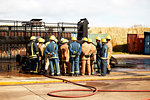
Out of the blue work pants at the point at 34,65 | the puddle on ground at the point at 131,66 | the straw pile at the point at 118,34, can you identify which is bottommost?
the puddle on ground at the point at 131,66

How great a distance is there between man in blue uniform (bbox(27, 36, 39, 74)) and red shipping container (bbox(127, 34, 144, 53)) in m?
34.7

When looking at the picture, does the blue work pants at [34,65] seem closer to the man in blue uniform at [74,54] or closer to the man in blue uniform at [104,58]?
the man in blue uniform at [74,54]

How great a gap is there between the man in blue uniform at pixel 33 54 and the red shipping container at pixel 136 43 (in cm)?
3467

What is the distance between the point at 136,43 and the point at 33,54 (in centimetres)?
3517

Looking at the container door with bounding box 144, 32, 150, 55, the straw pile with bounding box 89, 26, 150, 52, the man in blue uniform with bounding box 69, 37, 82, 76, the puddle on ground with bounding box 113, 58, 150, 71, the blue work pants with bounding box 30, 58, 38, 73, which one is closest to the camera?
the man in blue uniform with bounding box 69, 37, 82, 76

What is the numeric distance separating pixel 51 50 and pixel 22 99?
5310 mm

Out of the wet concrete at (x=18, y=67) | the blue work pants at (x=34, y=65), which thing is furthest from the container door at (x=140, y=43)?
the blue work pants at (x=34, y=65)

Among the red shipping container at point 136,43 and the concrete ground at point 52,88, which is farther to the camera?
the red shipping container at point 136,43

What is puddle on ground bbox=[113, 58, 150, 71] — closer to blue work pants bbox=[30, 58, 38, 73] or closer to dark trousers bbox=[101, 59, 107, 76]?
dark trousers bbox=[101, 59, 107, 76]

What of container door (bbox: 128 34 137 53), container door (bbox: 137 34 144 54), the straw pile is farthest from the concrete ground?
the straw pile

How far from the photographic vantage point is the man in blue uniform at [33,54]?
13.9 meters

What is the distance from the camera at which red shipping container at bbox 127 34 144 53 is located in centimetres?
4641

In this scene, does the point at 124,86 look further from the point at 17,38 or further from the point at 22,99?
the point at 17,38

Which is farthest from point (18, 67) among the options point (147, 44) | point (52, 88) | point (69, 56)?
point (147, 44)
